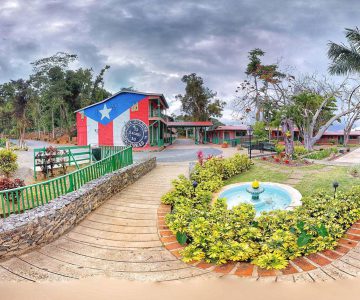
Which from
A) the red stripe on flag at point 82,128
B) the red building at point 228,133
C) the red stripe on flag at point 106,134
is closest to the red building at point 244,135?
the red building at point 228,133

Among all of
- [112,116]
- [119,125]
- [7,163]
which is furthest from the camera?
[112,116]

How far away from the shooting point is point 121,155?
9.49 metres

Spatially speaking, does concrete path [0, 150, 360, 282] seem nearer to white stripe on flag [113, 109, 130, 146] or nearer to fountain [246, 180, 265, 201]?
fountain [246, 180, 265, 201]

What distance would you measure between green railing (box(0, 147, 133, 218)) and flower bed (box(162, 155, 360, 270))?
9.42 ft

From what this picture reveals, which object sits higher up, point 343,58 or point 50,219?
point 343,58

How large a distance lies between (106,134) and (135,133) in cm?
315

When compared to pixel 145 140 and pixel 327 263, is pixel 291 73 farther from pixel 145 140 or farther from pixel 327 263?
pixel 327 263

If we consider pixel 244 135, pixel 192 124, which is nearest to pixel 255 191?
pixel 192 124

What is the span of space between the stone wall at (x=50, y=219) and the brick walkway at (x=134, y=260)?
17 centimetres

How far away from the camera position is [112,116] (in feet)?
81.0

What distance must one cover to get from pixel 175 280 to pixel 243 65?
22.5 m

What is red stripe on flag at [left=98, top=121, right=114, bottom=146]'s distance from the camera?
81.3ft

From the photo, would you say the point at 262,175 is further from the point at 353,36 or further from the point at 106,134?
the point at 106,134

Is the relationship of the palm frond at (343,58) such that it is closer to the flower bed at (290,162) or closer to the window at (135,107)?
the flower bed at (290,162)
